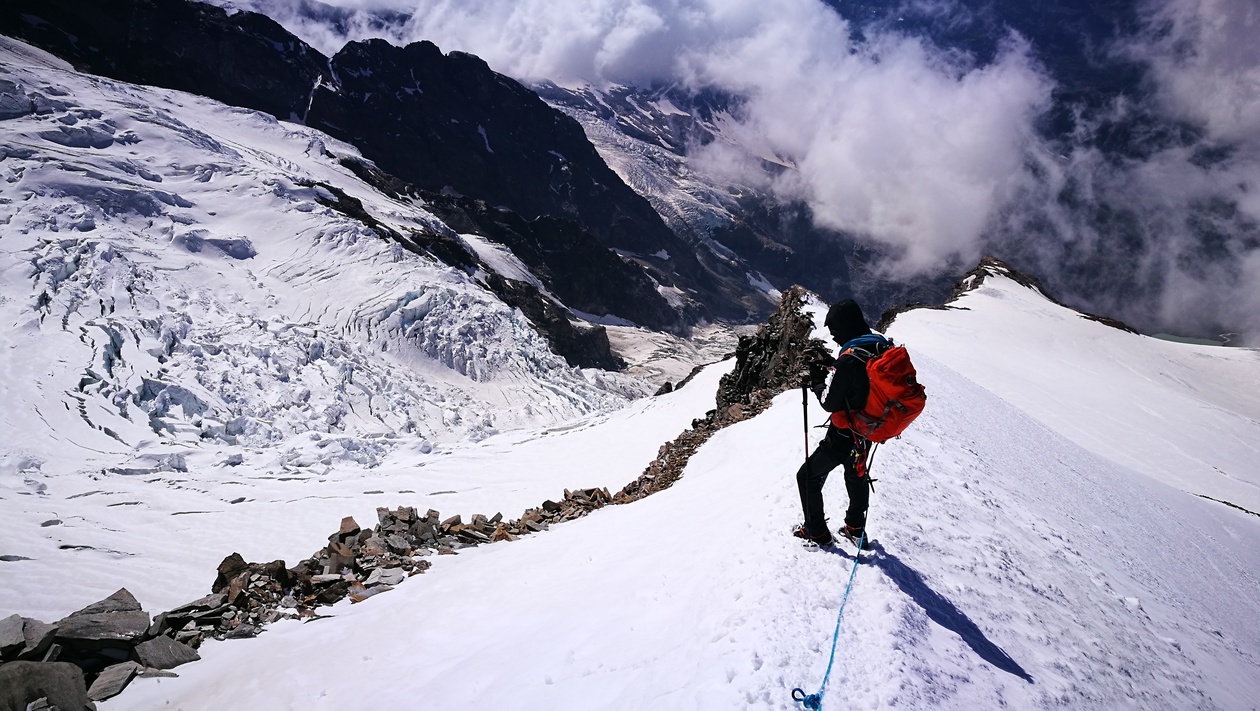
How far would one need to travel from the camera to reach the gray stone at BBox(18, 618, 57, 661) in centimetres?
529

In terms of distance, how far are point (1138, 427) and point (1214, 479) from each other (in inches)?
120

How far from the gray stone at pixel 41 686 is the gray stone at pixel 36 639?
1.02 metres

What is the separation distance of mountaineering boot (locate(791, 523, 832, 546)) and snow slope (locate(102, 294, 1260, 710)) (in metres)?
0.11

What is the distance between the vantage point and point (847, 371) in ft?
14.6

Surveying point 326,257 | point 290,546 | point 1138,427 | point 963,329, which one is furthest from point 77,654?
point 326,257

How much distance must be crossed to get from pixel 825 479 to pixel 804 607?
1.12m

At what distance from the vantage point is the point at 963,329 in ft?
93.0

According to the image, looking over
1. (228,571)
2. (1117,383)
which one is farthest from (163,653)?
(1117,383)

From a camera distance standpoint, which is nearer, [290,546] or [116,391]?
[290,546]

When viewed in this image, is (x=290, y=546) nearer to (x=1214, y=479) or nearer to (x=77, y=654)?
(x=77, y=654)

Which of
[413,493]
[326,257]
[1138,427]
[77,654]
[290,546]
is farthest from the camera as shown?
[326,257]

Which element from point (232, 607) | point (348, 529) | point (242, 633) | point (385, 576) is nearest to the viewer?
point (242, 633)

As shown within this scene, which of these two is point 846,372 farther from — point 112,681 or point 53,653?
point 53,653

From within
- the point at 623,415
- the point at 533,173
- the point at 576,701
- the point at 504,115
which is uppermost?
the point at 504,115
